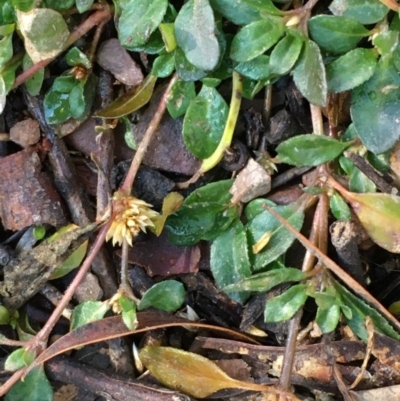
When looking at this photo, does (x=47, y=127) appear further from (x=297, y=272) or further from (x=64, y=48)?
(x=297, y=272)

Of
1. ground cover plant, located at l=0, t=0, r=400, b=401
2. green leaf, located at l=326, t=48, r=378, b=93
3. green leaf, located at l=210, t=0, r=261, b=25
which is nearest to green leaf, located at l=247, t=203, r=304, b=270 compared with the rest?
ground cover plant, located at l=0, t=0, r=400, b=401

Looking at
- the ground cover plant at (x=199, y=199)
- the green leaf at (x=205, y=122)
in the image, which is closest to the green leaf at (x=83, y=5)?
the ground cover plant at (x=199, y=199)

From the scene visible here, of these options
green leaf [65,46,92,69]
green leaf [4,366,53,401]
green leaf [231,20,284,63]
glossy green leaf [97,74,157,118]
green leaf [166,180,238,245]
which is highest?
green leaf [65,46,92,69]

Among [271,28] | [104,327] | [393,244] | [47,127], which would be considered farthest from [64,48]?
[393,244]

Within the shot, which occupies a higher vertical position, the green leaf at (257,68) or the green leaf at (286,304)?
the green leaf at (257,68)

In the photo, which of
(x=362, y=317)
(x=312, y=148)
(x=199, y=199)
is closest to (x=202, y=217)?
(x=199, y=199)

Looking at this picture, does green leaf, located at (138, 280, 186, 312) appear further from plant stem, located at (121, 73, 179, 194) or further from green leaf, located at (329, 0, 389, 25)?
green leaf, located at (329, 0, 389, 25)

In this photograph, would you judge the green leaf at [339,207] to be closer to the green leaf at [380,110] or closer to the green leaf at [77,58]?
the green leaf at [380,110]
